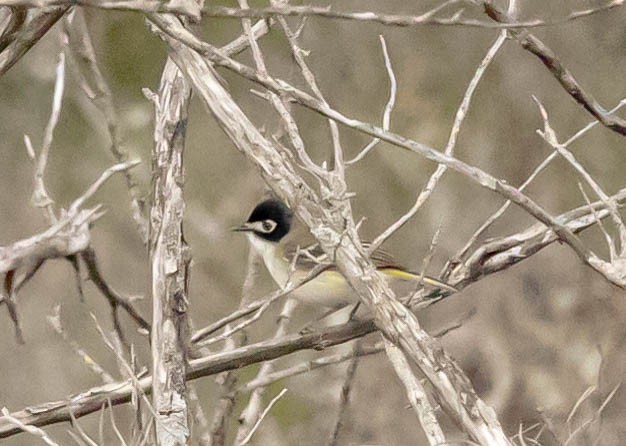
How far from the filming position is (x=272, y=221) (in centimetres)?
352

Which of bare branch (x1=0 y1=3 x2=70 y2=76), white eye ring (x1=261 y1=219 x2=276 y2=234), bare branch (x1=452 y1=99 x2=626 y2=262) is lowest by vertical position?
bare branch (x1=452 y1=99 x2=626 y2=262)

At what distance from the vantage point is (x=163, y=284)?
71.6 inches

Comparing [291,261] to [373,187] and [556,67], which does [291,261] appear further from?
[373,187]

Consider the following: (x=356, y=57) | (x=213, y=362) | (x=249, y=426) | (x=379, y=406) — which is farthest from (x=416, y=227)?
(x=213, y=362)

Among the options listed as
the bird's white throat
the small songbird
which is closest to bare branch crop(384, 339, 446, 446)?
the small songbird

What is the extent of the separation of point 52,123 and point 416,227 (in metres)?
4.92

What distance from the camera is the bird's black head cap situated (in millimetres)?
3496

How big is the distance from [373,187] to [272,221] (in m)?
2.87

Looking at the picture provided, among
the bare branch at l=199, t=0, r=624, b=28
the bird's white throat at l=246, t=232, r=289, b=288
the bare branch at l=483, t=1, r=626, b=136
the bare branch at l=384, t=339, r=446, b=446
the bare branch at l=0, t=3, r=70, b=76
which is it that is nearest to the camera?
the bare branch at l=199, t=0, r=624, b=28

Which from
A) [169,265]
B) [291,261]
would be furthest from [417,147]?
[291,261]

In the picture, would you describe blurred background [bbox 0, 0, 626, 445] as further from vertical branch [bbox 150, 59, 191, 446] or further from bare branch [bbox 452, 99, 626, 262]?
vertical branch [bbox 150, 59, 191, 446]

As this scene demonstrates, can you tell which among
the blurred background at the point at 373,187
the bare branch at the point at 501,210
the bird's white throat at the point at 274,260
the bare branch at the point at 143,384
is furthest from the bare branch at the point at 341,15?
the blurred background at the point at 373,187

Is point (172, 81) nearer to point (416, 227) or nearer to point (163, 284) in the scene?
point (163, 284)

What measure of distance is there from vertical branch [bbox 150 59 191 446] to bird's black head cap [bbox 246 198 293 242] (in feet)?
4.57
